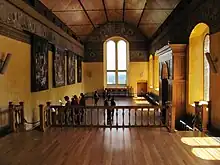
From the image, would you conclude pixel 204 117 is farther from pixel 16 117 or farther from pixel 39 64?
pixel 39 64

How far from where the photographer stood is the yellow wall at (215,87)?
7418 mm

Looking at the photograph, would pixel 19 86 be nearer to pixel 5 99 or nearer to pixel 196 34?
pixel 5 99

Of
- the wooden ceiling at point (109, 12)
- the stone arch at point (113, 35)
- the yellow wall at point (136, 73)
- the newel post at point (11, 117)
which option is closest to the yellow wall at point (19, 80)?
the newel post at point (11, 117)

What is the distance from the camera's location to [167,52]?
39.3ft

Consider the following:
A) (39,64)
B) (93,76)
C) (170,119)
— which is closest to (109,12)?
(93,76)

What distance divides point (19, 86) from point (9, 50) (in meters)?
1.30

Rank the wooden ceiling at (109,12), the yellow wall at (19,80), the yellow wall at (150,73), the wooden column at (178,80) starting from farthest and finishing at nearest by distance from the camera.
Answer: the yellow wall at (150,73), the wooden ceiling at (109,12), the wooden column at (178,80), the yellow wall at (19,80)

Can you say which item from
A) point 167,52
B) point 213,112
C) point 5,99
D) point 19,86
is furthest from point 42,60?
point 213,112

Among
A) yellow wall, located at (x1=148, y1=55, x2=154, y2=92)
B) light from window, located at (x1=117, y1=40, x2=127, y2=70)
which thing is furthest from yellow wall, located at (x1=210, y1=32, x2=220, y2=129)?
light from window, located at (x1=117, y1=40, x2=127, y2=70)

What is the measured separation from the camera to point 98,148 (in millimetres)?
6426

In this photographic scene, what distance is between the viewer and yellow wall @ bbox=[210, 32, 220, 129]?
7.42 meters

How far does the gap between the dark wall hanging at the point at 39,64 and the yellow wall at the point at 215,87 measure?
6033 mm

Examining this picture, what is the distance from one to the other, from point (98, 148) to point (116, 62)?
56.4 feet

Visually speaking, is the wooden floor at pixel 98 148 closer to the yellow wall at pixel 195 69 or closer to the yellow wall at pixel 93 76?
the yellow wall at pixel 195 69
